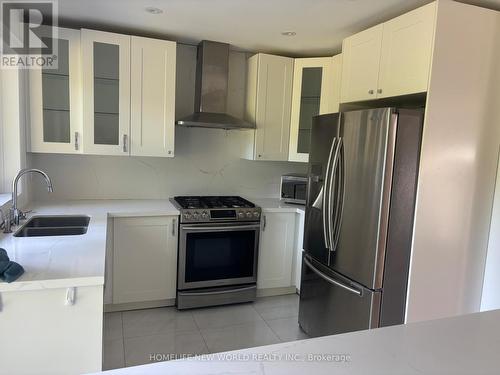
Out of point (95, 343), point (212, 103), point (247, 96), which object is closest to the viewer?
point (95, 343)

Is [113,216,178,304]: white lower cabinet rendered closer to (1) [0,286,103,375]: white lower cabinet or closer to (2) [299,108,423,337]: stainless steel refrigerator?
(2) [299,108,423,337]: stainless steel refrigerator

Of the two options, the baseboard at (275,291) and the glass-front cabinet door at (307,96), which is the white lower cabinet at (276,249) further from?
the glass-front cabinet door at (307,96)

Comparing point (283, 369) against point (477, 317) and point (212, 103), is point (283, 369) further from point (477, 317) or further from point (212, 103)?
point (212, 103)

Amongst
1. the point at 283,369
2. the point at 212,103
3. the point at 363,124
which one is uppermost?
the point at 212,103

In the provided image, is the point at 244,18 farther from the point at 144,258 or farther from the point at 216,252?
the point at 144,258

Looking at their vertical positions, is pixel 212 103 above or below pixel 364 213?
above

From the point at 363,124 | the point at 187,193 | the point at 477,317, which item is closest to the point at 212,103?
the point at 187,193

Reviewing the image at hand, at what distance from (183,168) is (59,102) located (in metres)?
1.23

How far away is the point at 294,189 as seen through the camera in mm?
3807

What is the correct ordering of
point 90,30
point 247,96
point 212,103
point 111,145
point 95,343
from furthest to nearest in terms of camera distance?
point 247,96
point 212,103
point 111,145
point 90,30
point 95,343

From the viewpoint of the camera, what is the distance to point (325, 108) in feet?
11.5

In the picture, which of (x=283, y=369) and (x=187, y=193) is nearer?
(x=283, y=369)

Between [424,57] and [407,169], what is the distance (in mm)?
654

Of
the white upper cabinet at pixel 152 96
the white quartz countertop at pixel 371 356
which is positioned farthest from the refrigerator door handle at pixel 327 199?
the white upper cabinet at pixel 152 96
